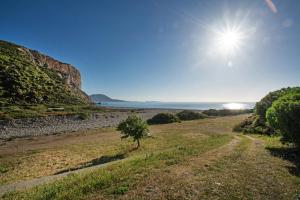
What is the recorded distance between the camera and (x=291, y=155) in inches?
696

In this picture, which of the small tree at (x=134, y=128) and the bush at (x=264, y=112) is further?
the bush at (x=264, y=112)

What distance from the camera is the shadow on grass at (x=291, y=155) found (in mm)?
13516

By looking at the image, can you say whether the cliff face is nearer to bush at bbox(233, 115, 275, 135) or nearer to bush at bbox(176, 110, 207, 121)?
bush at bbox(176, 110, 207, 121)

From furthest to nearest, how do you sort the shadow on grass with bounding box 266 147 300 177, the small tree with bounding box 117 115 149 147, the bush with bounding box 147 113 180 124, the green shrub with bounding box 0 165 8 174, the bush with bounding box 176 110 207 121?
1. the bush with bounding box 176 110 207 121
2. the bush with bounding box 147 113 180 124
3. the small tree with bounding box 117 115 149 147
4. the green shrub with bounding box 0 165 8 174
5. the shadow on grass with bounding box 266 147 300 177

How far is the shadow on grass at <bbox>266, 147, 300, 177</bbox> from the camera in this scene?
13.5 meters

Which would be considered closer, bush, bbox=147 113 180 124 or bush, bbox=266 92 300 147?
bush, bbox=266 92 300 147

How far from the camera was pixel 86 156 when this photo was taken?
25.4m

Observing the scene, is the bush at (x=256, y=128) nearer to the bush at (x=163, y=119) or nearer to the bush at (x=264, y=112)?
the bush at (x=264, y=112)

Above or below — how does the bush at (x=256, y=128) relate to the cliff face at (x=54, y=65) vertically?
below

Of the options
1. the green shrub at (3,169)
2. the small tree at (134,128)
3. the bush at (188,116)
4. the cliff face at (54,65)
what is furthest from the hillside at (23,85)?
the small tree at (134,128)

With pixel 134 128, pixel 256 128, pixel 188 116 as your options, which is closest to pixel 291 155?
pixel 134 128

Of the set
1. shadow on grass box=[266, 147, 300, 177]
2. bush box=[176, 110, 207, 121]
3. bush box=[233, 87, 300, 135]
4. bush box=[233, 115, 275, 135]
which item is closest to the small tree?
shadow on grass box=[266, 147, 300, 177]

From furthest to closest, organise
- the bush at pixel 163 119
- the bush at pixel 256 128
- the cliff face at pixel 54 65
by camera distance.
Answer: the cliff face at pixel 54 65, the bush at pixel 163 119, the bush at pixel 256 128

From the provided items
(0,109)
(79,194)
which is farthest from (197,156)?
(0,109)
